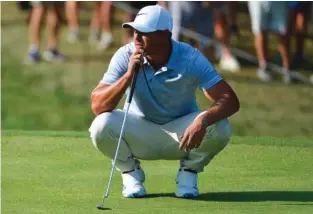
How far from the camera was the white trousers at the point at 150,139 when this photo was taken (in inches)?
289

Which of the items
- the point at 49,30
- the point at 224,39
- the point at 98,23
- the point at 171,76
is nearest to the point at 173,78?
the point at 171,76

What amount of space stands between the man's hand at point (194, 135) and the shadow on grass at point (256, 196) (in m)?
0.34

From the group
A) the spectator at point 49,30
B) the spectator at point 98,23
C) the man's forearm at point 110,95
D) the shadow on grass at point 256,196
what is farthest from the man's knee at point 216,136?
the spectator at point 98,23

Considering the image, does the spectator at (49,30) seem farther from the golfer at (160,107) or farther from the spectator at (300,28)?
the golfer at (160,107)

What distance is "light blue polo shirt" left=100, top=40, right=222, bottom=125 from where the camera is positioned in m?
7.30

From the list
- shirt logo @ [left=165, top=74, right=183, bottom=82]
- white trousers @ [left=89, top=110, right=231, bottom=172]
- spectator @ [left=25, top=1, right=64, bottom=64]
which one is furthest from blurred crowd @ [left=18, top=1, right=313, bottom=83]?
shirt logo @ [left=165, top=74, right=183, bottom=82]

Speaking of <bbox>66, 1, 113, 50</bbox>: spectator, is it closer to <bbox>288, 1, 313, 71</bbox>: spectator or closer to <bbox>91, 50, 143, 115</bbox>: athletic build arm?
<bbox>288, 1, 313, 71</bbox>: spectator

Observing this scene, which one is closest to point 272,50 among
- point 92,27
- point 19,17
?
point 92,27

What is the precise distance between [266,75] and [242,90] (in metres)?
0.35

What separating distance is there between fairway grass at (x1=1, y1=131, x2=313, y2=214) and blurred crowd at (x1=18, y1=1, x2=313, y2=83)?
4168 millimetres

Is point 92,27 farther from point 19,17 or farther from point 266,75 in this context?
point 266,75

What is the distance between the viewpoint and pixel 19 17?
51.7 ft

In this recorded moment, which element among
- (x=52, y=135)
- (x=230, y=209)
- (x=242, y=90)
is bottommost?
(x=242, y=90)

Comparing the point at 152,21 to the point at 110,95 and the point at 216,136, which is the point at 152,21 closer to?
the point at 110,95
